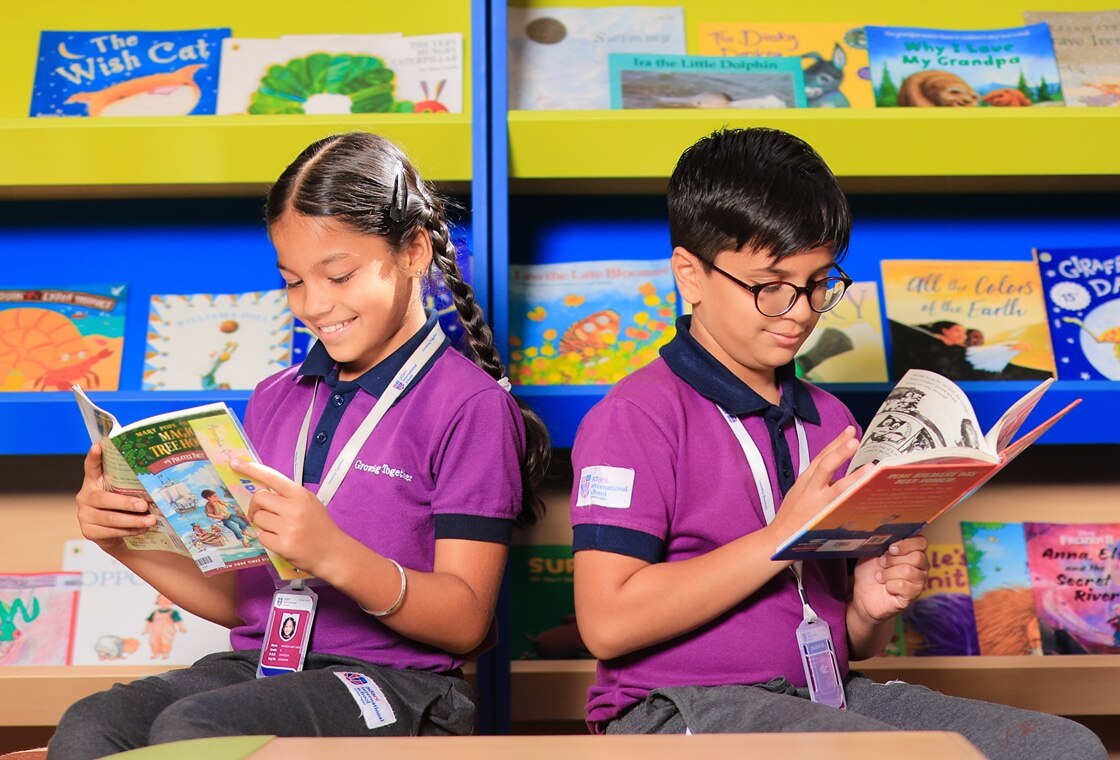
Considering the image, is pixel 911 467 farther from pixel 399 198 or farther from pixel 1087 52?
pixel 1087 52

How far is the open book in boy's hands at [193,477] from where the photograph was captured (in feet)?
3.83

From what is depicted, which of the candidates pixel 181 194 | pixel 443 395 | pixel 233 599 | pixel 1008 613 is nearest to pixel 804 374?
pixel 1008 613

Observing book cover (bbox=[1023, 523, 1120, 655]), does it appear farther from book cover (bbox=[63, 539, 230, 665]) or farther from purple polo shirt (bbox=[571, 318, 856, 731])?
book cover (bbox=[63, 539, 230, 665])

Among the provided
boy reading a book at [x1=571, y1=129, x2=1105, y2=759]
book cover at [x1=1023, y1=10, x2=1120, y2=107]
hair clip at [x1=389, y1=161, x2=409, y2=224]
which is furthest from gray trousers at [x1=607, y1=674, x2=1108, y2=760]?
book cover at [x1=1023, y1=10, x2=1120, y2=107]

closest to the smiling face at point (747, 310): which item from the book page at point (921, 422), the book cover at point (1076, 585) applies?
the book page at point (921, 422)

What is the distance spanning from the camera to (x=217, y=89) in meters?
2.11

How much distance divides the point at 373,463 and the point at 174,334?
897 mm

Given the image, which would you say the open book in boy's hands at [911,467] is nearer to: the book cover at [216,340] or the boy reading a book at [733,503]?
the boy reading a book at [733,503]

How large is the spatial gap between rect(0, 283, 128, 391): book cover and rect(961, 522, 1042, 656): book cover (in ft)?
5.55

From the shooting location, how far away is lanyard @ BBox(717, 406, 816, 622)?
134 cm

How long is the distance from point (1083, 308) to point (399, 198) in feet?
4.57

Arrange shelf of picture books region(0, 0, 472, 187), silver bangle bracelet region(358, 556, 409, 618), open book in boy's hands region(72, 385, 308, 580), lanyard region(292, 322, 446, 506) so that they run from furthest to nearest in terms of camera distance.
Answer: shelf of picture books region(0, 0, 472, 187) → lanyard region(292, 322, 446, 506) → silver bangle bracelet region(358, 556, 409, 618) → open book in boy's hands region(72, 385, 308, 580)

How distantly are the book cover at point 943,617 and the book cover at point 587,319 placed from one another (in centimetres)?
69

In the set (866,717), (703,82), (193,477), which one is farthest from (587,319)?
(866,717)
